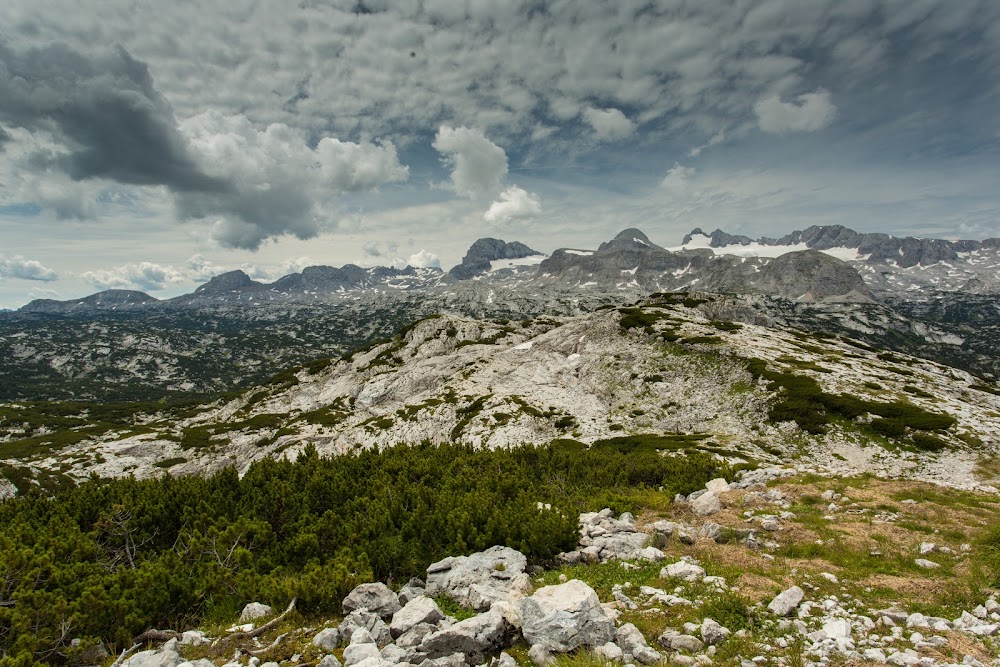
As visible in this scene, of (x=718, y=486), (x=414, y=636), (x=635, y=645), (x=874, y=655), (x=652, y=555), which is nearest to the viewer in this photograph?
(x=874, y=655)

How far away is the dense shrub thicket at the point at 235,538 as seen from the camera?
11352 millimetres

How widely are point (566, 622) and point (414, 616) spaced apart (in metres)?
3.80

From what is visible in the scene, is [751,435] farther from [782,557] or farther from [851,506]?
[782,557]

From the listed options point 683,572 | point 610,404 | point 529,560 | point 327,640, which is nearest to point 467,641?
point 327,640

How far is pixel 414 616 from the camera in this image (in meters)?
10.8

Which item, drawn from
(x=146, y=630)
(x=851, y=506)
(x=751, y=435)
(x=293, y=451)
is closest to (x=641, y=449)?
(x=751, y=435)

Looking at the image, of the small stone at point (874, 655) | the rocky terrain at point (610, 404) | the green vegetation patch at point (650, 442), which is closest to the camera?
the small stone at point (874, 655)

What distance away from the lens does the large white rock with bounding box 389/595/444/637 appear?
34.7 feet

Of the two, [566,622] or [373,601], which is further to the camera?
[373,601]

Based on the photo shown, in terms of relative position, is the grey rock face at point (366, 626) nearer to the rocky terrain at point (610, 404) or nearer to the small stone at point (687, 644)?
the small stone at point (687, 644)

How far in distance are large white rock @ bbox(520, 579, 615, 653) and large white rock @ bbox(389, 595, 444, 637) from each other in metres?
2.25

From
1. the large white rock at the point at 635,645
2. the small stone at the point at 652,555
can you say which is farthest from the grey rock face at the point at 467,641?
the small stone at the point at 652,555

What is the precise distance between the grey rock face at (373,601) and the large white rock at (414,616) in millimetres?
790

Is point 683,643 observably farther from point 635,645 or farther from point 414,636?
point 414,636
